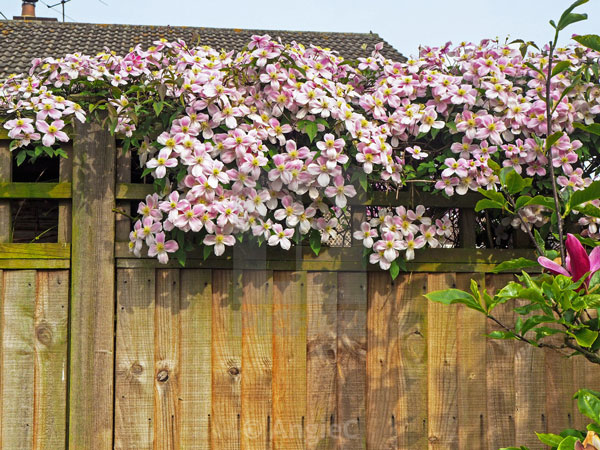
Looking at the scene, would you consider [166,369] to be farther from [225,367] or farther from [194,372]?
[225,367]

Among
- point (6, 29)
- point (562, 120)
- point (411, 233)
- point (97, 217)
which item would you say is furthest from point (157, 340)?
point (6, 29)

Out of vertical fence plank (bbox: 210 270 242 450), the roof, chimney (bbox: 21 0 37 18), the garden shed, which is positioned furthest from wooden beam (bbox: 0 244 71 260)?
chimney (bbox: 21 0 37 18)

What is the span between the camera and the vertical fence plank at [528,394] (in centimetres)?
210

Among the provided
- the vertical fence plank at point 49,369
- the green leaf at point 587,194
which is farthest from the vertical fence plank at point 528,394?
the vertical fence plank at point 49,369

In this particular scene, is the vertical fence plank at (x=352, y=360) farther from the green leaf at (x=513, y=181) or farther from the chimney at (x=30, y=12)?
the chimney at (x=30, y=12)

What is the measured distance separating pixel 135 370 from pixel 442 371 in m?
1.03

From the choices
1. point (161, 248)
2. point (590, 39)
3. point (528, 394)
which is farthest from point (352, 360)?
point (590, 39)

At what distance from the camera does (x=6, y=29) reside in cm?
1064

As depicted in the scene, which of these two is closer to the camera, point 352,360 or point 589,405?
point 589,405

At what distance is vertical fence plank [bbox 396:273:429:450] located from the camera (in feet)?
6.75

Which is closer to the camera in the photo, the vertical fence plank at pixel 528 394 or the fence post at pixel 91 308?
the fence post at pixel 91 308

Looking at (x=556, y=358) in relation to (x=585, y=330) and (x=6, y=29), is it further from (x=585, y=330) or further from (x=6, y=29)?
(x=6, y=29)

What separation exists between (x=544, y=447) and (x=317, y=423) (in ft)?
2.66

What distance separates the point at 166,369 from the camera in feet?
6.49
